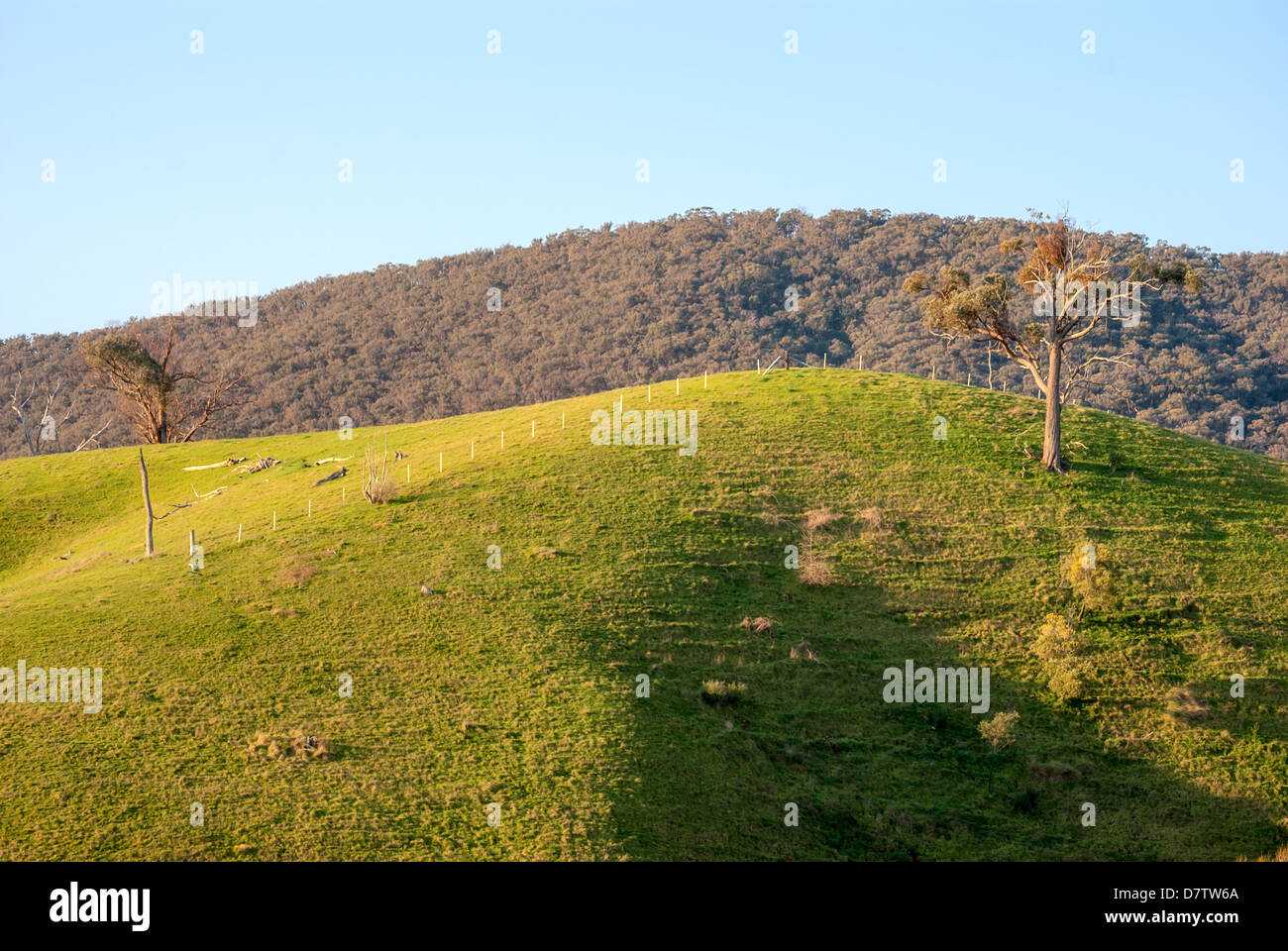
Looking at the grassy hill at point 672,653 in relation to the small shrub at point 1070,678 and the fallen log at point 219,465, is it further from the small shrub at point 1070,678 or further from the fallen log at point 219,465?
the fallen log at point 219,465

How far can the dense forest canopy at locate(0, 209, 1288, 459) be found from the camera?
99.8 meters

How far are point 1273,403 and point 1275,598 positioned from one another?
6771cm

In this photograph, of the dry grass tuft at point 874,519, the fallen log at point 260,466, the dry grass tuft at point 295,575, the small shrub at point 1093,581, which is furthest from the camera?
the fallen log at point 260,466

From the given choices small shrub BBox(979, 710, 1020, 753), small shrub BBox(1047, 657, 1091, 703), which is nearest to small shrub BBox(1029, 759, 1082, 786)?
small shrub BBox(979, 710, 1020, 753)

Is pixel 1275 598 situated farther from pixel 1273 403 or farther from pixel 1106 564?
pixel 1273 403

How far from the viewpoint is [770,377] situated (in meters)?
59.1

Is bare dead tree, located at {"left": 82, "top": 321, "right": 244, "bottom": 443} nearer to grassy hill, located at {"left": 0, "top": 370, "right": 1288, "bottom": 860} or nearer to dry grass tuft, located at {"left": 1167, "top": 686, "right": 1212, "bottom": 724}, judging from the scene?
grassy hill, located at {"left": 0, "top": 370, "right": 1288, "bottom": 860}

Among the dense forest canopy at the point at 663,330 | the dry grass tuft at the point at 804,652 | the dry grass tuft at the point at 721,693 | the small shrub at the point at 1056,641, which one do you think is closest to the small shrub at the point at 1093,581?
the small shrub at the point at 1056,641

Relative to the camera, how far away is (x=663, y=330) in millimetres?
118000

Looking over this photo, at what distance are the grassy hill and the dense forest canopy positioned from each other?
170ft

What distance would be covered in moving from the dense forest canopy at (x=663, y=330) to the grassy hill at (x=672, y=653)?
51.9 metres

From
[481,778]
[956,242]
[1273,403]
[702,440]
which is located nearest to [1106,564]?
[702,440]

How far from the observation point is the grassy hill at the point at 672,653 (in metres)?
24.4

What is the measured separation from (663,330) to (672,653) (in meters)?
88.7
